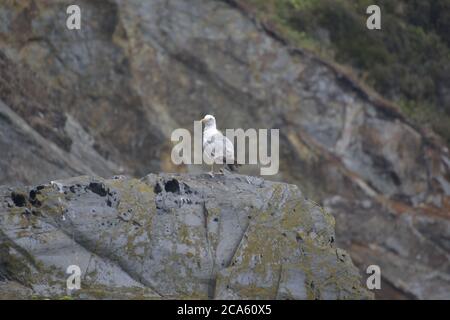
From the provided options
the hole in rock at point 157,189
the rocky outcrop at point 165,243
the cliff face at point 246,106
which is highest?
the cliff face at point 246,106

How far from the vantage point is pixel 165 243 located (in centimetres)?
1808

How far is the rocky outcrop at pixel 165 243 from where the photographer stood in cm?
1738

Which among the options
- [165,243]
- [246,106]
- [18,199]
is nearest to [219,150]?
[165,243]

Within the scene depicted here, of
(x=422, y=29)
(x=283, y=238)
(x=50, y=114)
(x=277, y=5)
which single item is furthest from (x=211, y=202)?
(x=422, y=29)

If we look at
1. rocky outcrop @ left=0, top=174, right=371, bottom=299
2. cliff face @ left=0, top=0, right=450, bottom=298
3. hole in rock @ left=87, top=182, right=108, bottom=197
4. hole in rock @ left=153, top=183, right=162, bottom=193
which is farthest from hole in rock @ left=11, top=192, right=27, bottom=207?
cliff face @ left=0, top=0, right=450, bottom=298

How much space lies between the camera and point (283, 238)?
18391mm

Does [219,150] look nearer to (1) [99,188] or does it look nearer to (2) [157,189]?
(2) [157,189]

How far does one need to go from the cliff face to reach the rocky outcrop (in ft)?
39.4

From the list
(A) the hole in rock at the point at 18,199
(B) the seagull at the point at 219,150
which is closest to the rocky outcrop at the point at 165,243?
(A) the hole in rock at the point at 18,199

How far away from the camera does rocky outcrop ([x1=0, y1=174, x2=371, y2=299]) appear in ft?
57.0

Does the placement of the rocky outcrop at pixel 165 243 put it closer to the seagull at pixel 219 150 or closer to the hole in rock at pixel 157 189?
the hole in rock at pixel 157 189

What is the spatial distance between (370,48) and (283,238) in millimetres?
19856

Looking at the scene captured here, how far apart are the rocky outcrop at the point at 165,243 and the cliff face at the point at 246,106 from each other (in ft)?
39.4

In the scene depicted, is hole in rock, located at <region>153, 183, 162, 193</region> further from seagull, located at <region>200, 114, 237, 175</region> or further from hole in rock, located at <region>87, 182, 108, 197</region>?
seagull, located at <region>200, 114, 237, 175</region>
